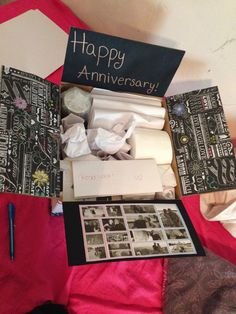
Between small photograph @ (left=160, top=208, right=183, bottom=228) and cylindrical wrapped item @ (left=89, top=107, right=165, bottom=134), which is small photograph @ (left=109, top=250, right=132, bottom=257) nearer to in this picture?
small photograph @ (left=160, top=208, right=183, bottom=228)

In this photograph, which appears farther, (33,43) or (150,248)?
(33,43)

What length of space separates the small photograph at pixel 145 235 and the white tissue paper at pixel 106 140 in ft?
0.71

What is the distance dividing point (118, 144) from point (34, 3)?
63cm

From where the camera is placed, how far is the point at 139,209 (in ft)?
2.20

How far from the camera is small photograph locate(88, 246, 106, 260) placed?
0.58 meters

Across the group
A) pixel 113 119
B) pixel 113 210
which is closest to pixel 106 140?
pixel 113 119

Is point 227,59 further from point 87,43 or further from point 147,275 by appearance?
point 147,275

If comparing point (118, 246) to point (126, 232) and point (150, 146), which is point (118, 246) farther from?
point (150, 146)

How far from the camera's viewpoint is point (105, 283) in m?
0.77

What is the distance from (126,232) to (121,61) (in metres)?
0.38

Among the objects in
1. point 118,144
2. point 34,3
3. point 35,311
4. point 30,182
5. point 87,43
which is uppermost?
point 34,3

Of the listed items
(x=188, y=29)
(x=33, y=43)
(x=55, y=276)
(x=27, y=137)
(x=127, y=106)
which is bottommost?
(x=55, y=276)

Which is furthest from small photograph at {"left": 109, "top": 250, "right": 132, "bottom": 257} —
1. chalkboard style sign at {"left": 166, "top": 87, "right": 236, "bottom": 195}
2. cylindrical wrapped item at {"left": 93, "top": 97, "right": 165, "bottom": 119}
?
cylindrical wrapped item at {"left": 93, "top": 97, "right": 165, "bottom": 119}

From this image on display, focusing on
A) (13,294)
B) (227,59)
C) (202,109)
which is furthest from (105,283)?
(227,59)
